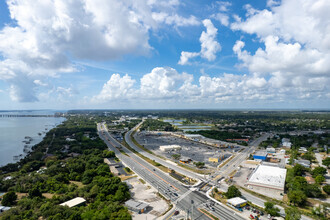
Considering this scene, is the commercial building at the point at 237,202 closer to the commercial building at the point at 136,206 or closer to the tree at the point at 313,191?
the tree at the point at 313,191

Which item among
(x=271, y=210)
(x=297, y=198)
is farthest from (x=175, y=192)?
(x=297, y=198)

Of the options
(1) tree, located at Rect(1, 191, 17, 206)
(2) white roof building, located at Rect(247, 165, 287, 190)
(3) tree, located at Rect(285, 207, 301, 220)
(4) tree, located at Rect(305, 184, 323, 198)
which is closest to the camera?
(3) tree, located at Rect(285, 207, 301, 220)

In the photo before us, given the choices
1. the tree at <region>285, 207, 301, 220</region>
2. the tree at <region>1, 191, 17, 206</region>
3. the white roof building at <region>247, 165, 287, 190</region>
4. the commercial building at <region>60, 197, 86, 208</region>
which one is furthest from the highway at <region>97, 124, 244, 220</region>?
the tree at <region>1, 191, 17, 206</region>

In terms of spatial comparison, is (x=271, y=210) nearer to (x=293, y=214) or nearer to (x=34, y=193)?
(x=293, y=214)

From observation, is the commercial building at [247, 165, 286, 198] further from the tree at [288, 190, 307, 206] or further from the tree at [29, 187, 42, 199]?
the tree at [29, 187, 42, 199]

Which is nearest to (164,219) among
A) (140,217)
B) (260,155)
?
(140,217)
